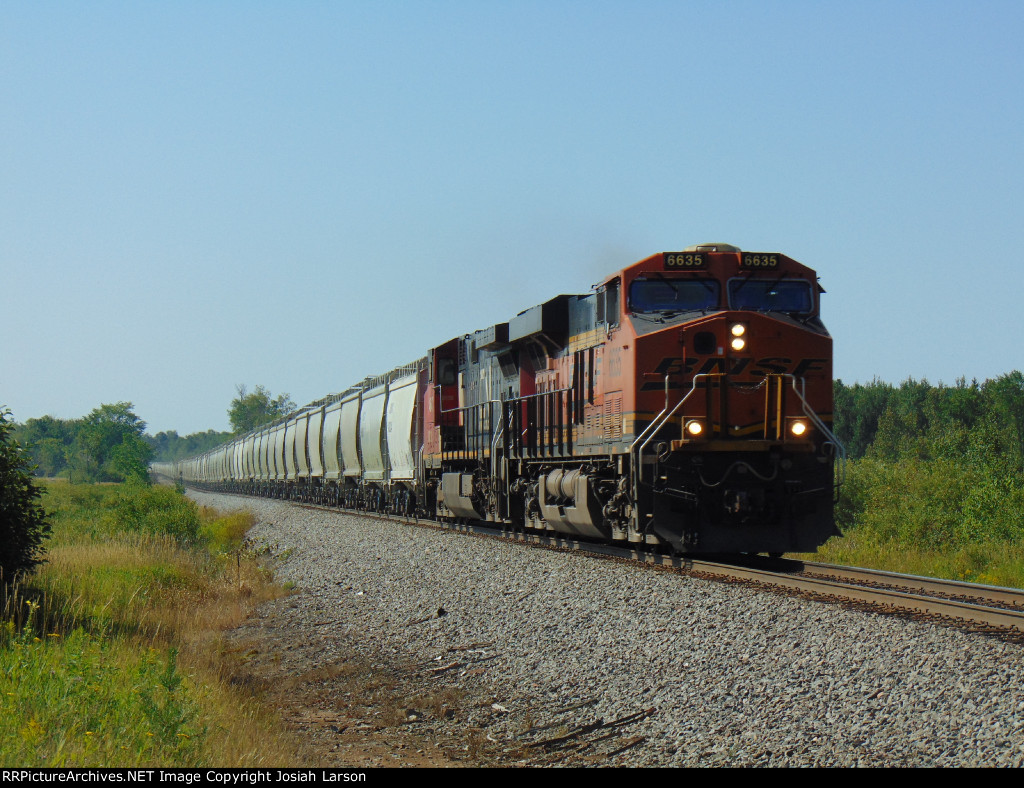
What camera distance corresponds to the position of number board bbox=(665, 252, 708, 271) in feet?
40.1

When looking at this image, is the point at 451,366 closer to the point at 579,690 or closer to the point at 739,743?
the point at 579,690

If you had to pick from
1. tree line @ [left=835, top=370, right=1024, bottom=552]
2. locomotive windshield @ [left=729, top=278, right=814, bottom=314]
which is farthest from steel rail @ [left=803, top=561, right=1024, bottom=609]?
tree line @ [left=835, top=370, right=1024, bottom=552]

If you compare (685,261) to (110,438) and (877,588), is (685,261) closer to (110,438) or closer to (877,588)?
(877,588)

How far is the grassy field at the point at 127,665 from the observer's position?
231 inches

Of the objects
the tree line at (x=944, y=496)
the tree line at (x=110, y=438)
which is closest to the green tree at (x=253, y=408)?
the tree line at (x=110, y=438)

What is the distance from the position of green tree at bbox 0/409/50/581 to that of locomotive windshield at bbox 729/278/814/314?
8.33 metres

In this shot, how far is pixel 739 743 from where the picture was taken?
18.8 ft

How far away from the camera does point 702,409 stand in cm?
1170

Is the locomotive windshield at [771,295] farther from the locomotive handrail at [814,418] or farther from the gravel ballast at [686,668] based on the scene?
the gravel ballast at [686,668]

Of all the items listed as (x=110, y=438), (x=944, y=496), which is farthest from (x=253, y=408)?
(x=944, y=496)

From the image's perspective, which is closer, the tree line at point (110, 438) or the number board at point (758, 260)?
the number board at point (758, 260)

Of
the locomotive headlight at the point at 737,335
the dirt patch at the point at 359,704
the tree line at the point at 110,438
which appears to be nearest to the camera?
the dirt patch at the point at 359,704

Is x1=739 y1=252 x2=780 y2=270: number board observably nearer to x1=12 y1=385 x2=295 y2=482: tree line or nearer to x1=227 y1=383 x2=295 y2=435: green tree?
x1=12 y1=385 x2=295 y2=482: tree line

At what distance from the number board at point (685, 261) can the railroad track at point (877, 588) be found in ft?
11.6
